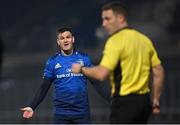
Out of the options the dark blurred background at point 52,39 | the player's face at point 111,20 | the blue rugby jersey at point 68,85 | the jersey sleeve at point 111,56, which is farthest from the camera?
the dark blurred background at point 52,39

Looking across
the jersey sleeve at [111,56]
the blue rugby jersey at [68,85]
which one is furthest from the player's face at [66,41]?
the jersey sleeve at [111,56]

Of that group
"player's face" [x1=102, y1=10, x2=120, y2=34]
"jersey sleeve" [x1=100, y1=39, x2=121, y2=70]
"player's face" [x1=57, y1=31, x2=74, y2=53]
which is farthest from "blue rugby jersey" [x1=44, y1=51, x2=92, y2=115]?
"jersey sleeve" [x1=100, y1=39, x2=121, y2=70]

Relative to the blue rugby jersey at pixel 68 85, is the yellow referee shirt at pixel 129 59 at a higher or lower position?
higher

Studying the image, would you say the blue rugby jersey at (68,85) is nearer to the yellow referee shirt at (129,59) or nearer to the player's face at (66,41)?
the player's face at (66,41)

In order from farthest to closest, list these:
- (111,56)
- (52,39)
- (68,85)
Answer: (52,39) → (68,85) → (111,56)

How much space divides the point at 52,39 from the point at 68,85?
163 inches

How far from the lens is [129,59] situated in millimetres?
4891

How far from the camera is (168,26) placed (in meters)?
10.1

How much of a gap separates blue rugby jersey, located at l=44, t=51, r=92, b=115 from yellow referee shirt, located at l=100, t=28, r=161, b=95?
136 cm

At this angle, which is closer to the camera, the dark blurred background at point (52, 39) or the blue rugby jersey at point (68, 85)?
the blue rugby jersey at point (68, 85)

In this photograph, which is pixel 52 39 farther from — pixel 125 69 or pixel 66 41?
pixel 125 69

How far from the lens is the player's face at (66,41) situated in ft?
20.7

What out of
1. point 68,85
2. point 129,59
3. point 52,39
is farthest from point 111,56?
point 52,39

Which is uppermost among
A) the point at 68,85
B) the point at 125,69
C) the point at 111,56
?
the point at 111,56
